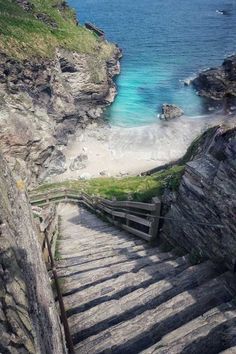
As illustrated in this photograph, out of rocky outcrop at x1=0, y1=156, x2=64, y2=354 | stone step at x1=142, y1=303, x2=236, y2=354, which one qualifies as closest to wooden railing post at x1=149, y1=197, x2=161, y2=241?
rocky outcrop at x1=0, y1=156, x2=64, y2=354

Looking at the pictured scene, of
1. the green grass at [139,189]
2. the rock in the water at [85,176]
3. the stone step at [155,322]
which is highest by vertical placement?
the stone step at [155,322]

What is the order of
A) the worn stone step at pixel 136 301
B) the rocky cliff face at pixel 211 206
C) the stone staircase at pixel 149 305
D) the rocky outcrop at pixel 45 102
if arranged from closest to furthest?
the stone staircase at pixel 149 305, the worn stone step at pixel 136 301, the rocky cliff face at pixel 211 206, the rocky outcrop at pixel 45 102

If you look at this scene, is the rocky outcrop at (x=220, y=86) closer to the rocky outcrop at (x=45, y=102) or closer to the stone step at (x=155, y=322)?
the rocky outcrop at (x=45, y=102)

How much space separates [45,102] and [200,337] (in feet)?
118

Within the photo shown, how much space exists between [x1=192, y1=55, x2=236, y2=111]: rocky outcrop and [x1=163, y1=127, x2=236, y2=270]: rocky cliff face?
129 ft

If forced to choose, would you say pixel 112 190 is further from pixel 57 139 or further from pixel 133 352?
pixel 57 139

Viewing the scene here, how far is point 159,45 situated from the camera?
65312 millimetres

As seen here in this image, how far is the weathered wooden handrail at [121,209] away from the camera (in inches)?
422

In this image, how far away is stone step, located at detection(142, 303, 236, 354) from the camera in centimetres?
519

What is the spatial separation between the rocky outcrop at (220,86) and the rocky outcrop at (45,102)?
11814 mm

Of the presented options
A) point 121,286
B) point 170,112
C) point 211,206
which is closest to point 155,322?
point 121,286

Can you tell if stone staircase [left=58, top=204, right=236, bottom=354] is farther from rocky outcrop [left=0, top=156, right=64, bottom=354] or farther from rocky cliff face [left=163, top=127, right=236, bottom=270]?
rocky outcrop [left=0, top=156, right=64, bottom=354]

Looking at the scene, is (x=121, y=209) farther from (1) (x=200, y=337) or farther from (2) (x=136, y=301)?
(1) (x=200, y=337)

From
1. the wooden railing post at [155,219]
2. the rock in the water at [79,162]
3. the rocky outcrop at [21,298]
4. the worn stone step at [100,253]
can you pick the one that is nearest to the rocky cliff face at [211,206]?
the wooden railing post at [155,219]
